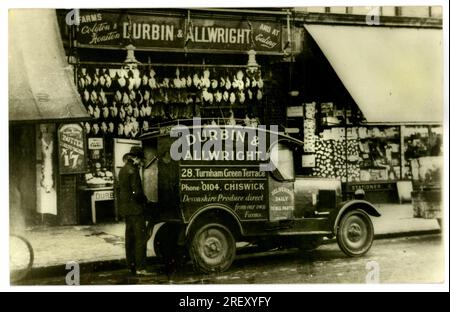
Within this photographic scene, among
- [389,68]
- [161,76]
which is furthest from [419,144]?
[161,76]

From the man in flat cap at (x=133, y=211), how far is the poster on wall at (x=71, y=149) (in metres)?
0.61

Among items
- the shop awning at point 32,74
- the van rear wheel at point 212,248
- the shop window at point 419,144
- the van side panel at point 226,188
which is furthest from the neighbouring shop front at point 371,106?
the shop awning at point 32,74

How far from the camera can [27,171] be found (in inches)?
260

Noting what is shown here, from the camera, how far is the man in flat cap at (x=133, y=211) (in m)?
6.38

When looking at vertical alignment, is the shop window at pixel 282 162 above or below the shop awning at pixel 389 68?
below

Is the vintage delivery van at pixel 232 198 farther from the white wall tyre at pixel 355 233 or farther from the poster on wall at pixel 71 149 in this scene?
the poster on wall at pixel 71 149

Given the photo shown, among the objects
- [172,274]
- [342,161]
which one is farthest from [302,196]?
A: [172,274]

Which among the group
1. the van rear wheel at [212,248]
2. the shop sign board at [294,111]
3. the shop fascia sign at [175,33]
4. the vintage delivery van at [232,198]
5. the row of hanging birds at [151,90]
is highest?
the shop fascia sign at [175,33]

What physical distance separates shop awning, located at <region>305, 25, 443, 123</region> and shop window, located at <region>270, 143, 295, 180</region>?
1.22 meters

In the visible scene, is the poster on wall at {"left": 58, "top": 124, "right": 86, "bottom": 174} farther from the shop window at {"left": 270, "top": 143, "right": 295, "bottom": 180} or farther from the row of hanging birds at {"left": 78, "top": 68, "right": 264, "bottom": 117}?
the shop window at {"left": 270, "top": 143, "right": 295, "bottom": 180}

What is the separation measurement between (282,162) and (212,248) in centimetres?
130

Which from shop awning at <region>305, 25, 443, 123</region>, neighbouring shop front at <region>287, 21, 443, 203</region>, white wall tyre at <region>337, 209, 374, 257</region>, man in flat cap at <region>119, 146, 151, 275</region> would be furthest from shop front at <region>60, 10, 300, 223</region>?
white wall tyre at <region>337, 209, 374, 257</region>

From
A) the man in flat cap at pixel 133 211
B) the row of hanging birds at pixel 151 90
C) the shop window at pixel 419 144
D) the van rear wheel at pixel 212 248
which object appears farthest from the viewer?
the shop window at pixel 419 144

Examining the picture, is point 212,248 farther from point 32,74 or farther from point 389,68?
point 389,68
